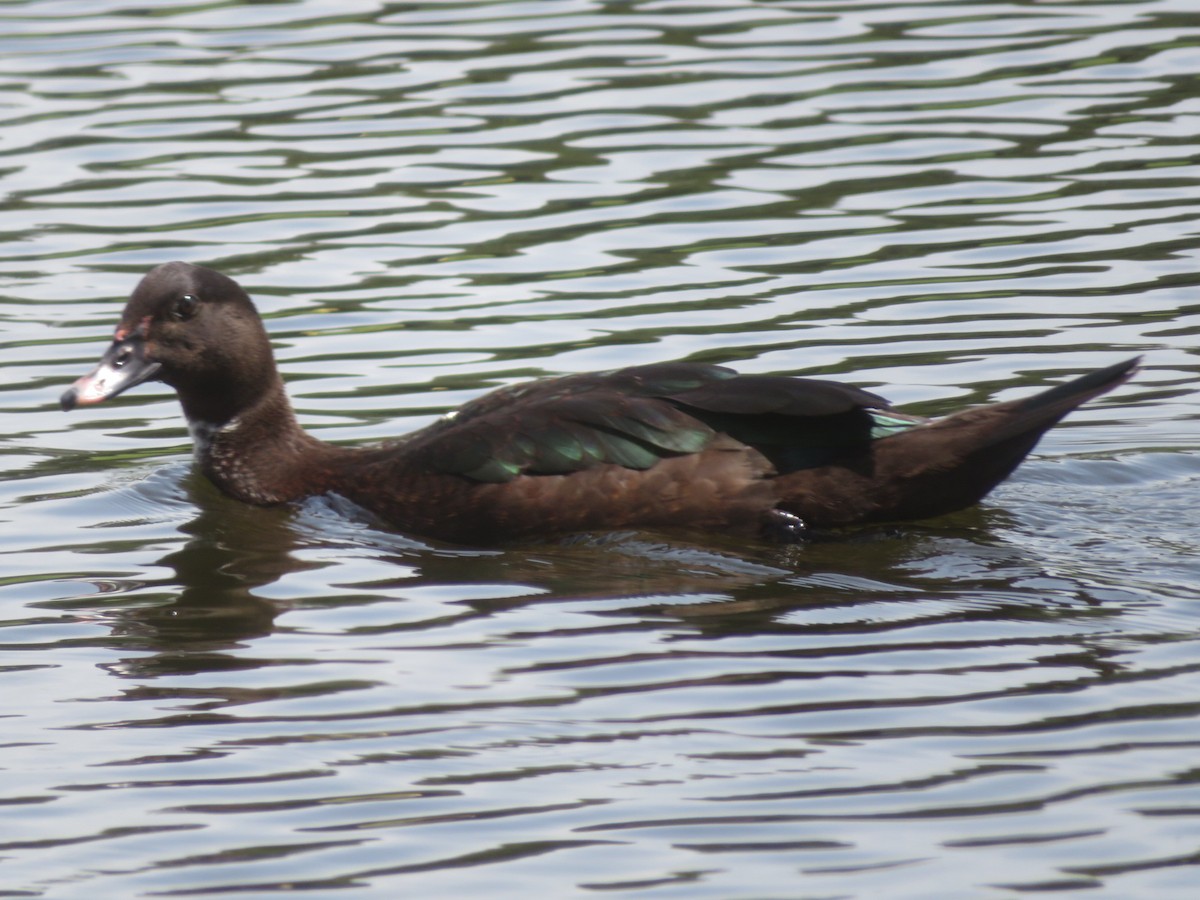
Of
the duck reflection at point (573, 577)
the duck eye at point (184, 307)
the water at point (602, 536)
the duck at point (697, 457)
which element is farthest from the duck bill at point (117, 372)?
the duck at point (697, 457)

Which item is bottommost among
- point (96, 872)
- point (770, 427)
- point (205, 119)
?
point (96, 872)

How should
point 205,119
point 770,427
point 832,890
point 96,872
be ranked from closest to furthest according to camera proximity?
point 832,890
point 96,872
point 770,427
point 205,119

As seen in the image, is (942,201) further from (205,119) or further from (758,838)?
(758,838)

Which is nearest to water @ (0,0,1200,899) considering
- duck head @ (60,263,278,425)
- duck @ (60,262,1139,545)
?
duck @ (60,262,1139,545)

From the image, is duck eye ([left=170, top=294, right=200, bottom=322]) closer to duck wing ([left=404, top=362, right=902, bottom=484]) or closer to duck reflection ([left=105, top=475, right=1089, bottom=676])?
duck reflection ([left=105, top=475, right=1089, bottom=676])

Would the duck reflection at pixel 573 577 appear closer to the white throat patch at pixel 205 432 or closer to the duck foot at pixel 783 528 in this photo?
the duck foot at pixel 783 528

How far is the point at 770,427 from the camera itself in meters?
7.73

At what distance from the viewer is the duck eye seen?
859 centimetres

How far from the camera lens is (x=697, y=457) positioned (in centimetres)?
777

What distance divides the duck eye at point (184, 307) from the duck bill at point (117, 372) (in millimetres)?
181

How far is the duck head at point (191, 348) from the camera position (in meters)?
8.55

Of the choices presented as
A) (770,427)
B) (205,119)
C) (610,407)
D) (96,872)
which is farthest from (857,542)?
(205,119)

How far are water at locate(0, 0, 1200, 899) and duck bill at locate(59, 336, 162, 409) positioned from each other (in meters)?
0.51

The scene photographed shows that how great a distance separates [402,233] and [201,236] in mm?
1227
